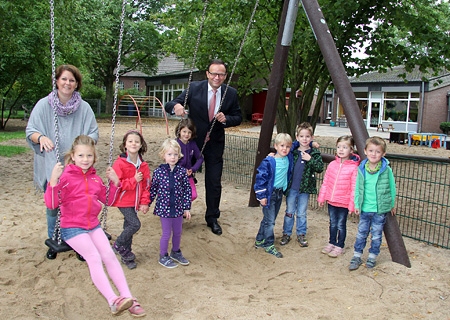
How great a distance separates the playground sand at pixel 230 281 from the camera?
344 cm

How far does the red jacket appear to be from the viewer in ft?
13.1

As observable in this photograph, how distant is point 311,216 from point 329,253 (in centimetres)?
165

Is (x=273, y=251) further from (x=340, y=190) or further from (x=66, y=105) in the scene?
(x=66, y=105)

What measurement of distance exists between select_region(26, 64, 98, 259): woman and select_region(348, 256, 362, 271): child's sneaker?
272 centimetres

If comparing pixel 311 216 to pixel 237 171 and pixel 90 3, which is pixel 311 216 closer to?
pixel 237 171

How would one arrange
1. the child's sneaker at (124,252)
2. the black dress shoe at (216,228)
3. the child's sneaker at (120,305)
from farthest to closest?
the black dress shoe at (216,228)
the child's sneaker at (124,252)
the child's sneaker at (120,305)

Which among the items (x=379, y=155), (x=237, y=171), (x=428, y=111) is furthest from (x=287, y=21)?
(x=428, y=111)

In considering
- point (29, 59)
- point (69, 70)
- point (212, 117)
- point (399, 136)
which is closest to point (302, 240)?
point (212, 117)

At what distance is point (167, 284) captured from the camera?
3941 millimetres

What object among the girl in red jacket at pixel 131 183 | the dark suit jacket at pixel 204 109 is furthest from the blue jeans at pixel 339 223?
the girl in red jacket at pixel 131 183

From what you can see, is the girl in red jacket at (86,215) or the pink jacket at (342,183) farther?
the pink jacket at (342,183)

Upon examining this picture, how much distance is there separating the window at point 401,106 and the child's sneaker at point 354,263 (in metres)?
29.0

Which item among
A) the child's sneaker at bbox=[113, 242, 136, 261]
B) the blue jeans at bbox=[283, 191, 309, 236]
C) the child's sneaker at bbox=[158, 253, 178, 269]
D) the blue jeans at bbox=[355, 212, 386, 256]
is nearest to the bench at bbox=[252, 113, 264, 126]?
the blue jeans at bbox=[283, 191, 309, 236]

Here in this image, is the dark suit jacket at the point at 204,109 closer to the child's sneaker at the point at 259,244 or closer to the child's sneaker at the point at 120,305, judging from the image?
the child's sneaker at the point at 259,244
